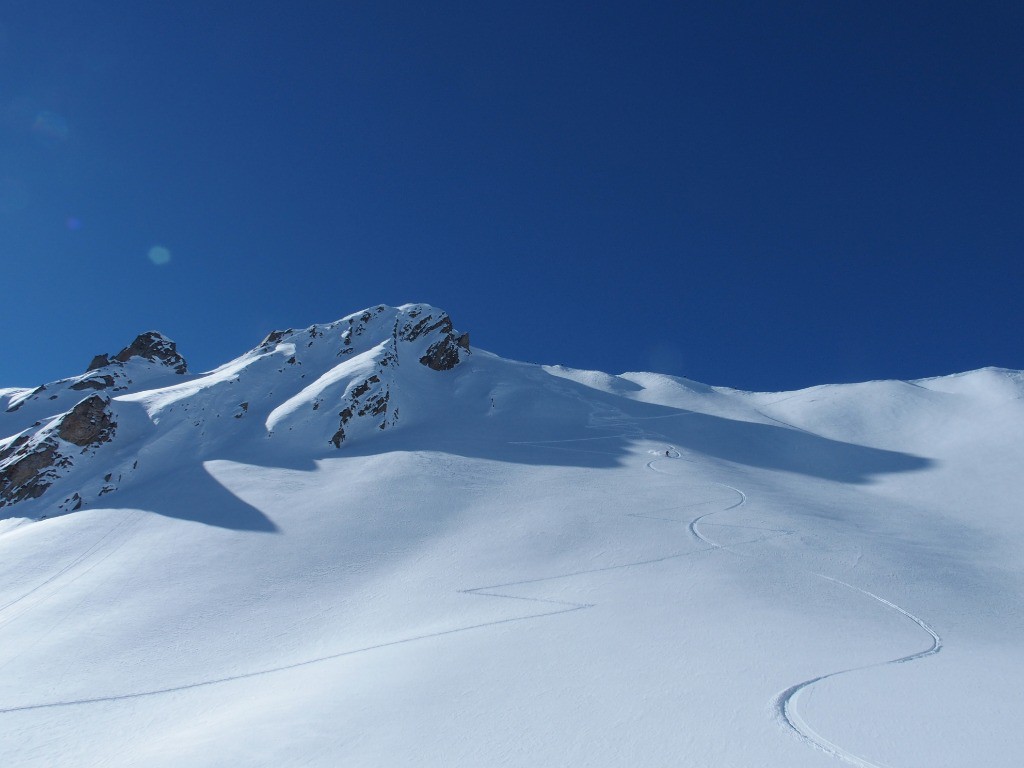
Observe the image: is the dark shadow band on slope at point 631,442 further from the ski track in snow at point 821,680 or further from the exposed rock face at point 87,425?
the exposed rock face at point 87,425

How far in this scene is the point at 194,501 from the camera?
2178 centimetres

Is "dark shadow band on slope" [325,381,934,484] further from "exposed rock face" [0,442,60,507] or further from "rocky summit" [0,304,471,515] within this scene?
"exposed rock face" [0,442,60,507]

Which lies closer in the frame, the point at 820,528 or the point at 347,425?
the point at 820,528

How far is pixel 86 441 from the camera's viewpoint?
3027cm

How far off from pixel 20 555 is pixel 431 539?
14010 millimetres

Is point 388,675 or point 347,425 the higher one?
point 347,425

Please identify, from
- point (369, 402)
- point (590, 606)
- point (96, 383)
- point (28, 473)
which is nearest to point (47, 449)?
point (28, 473)

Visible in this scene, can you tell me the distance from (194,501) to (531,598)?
17.0 metres

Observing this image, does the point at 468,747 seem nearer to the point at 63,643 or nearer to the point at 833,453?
the point at 63,643

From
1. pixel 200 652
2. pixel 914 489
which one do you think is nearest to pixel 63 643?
pixel 200 652

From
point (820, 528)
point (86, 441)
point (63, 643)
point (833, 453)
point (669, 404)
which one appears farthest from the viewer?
point (669, 404)

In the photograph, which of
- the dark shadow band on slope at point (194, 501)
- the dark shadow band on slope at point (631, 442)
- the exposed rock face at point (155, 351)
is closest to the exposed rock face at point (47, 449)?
the dark shadow band on slope at point (194, 501)

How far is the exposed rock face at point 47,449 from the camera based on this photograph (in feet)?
91.1

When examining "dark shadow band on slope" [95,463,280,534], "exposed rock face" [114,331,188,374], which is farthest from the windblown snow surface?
"exposed rock face" [114,331,188,374]
